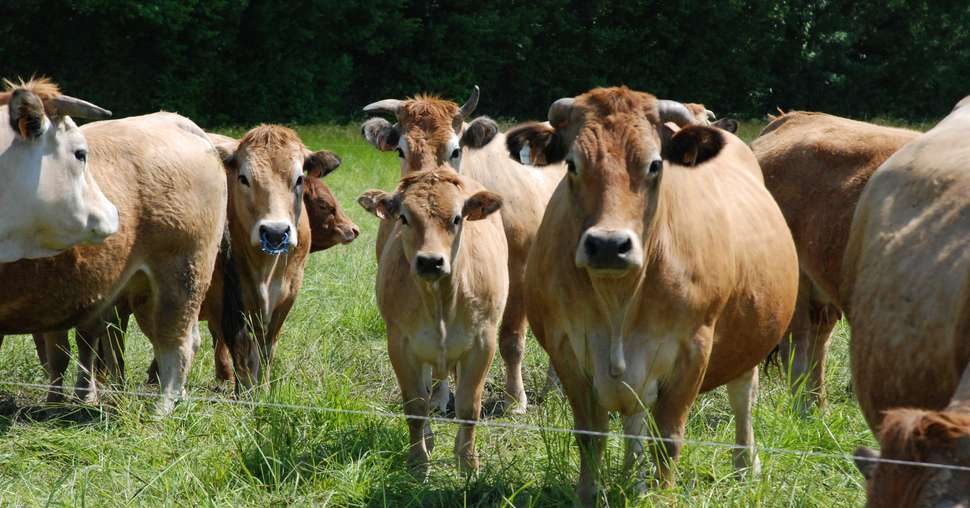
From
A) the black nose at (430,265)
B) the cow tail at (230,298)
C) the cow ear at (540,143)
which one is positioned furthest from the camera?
the cow tail at (230,298)

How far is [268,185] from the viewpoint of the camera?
23.9ft

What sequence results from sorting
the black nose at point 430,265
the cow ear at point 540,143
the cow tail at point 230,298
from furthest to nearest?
the cow tail at point 230,298, the black nose at point 430,265, the cow ear at point 540,143

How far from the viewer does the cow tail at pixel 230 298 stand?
707 cm

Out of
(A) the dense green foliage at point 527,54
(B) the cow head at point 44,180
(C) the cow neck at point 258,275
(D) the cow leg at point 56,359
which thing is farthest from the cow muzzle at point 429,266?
(A) the dense green foliage at point 527,54

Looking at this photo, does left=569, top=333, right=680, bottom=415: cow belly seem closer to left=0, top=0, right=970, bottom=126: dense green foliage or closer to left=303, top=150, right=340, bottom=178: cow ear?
left=303, top=150, right=340, bottom=178: cow ear

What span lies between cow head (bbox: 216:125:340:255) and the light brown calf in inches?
149

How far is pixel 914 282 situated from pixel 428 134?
4562 mm

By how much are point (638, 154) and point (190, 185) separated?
329 cm

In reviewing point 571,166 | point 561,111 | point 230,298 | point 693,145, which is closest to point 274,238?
point 230,298

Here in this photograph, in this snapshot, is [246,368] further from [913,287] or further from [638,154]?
[913,287]

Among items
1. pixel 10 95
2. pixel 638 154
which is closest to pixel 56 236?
pixel 10 95

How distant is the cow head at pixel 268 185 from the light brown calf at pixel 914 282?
3.79 m

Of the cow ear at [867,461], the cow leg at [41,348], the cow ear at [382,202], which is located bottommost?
the cow leg at [41,348]

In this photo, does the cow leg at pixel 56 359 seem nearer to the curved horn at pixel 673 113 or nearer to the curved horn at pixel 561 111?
the curved horn at pixel 561 111
